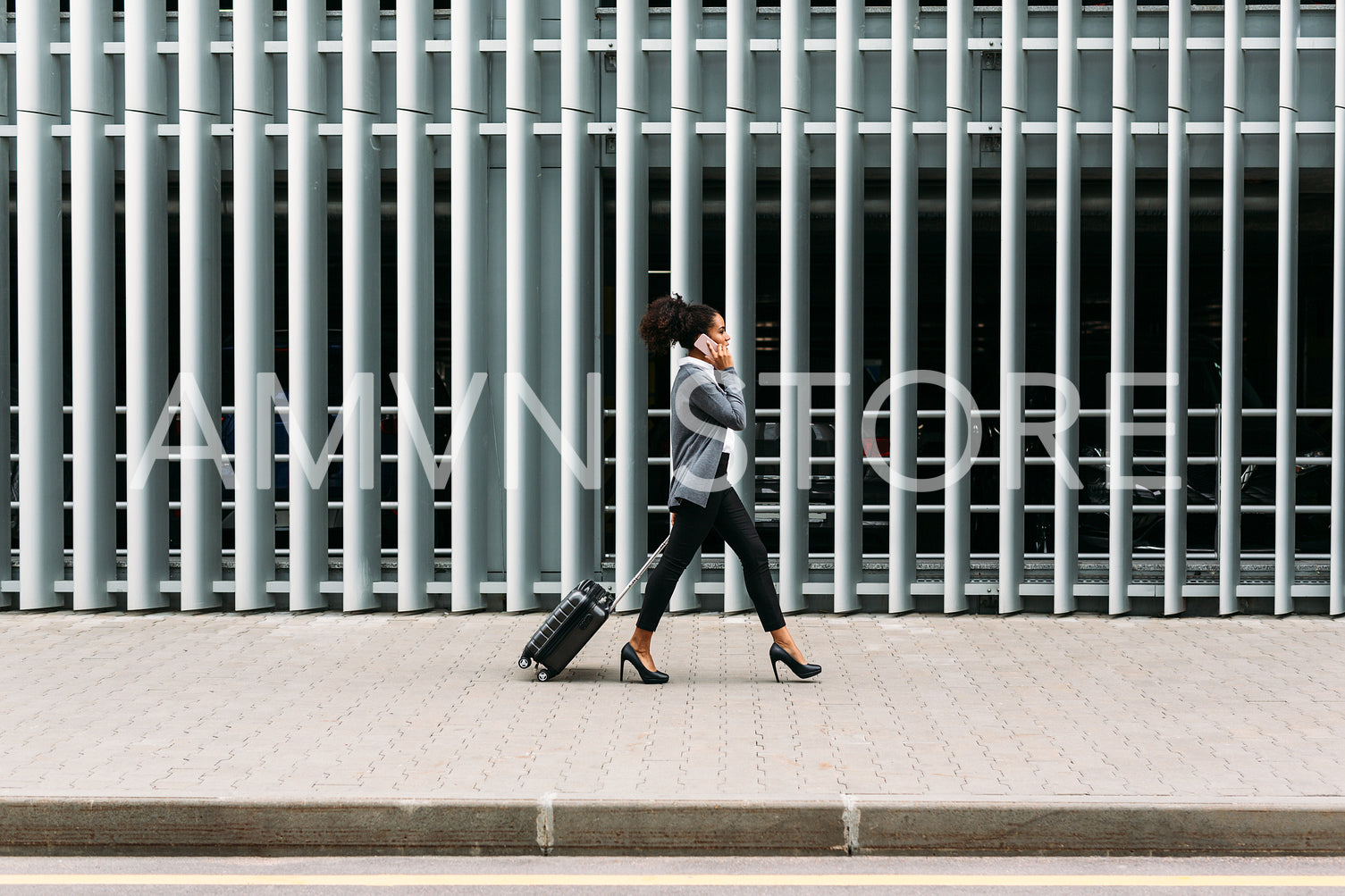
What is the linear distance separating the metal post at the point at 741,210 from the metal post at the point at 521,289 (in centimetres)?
130

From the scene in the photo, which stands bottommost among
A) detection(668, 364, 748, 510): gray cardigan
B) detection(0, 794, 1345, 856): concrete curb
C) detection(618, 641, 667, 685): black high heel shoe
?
detection(0, 794, 1345, 856): concrete curb

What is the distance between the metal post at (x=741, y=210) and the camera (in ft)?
Answer: 29.4

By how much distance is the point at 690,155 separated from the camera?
356 inches

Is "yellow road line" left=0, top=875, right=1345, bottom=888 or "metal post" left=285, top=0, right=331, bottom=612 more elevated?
"metal post" left=285, top=0, right=331, bottom=612

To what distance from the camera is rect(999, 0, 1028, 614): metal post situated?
8.90 metres

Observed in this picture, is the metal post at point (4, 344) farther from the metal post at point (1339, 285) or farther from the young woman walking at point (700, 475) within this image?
the metal post at point (1339, 285)

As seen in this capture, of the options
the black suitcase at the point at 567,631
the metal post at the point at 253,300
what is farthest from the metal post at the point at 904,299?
the metal post at the point at 253,300

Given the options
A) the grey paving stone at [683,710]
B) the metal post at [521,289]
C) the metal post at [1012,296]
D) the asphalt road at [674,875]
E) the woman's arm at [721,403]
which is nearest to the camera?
the asphalt road at [674,875]

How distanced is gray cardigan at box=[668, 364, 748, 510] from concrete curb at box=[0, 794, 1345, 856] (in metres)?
2.25

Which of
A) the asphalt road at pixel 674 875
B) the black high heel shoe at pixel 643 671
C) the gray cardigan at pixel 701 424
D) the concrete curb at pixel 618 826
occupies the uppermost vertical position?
the gray cardigan at pixel 701 424

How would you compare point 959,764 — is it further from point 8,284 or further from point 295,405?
point 8,284

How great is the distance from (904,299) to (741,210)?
1.22 m

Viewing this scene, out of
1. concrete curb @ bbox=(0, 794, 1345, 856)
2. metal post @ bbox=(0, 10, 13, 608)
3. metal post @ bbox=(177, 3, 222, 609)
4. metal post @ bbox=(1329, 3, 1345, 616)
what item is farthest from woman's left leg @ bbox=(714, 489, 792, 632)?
metal post @ bbox=(0, 10, 13, 608)

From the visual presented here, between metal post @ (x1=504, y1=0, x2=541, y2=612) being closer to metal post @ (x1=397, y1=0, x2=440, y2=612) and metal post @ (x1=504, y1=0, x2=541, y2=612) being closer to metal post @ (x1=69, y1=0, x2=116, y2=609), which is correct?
metal post @ (x1=397, y1=0, x2=440, y2=612)
